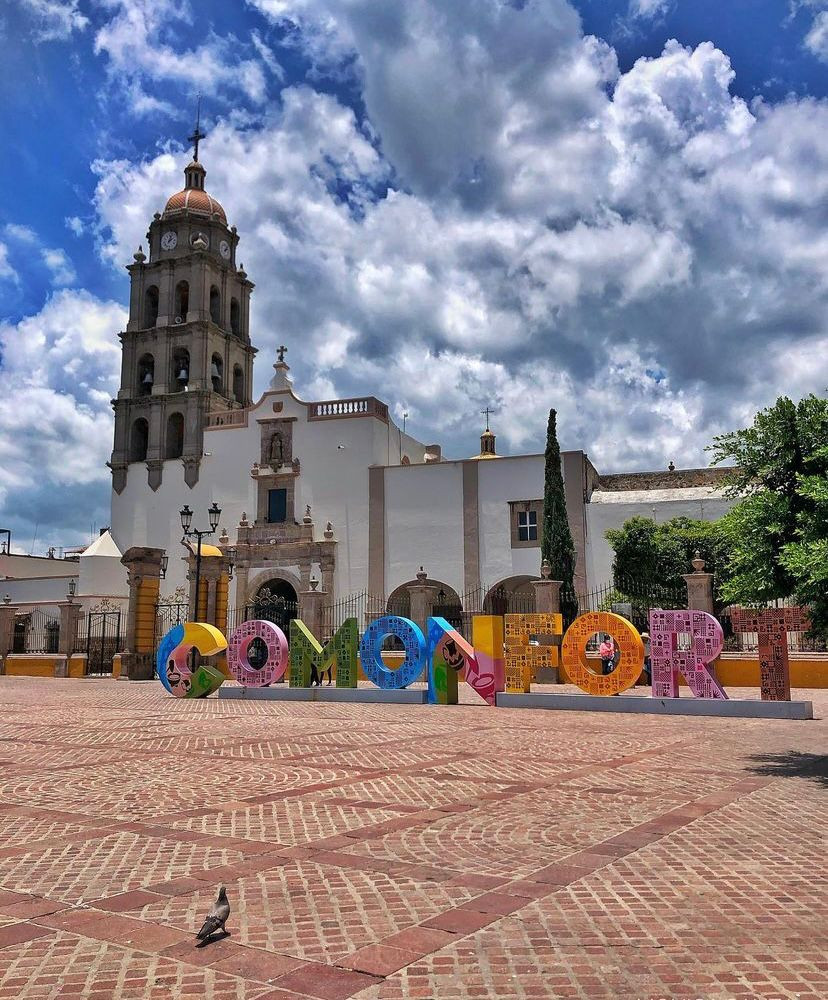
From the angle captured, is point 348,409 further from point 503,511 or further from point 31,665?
point 31,665

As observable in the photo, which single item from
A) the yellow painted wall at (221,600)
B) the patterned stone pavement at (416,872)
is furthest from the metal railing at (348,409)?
the patterned stone pavement at (416,872)

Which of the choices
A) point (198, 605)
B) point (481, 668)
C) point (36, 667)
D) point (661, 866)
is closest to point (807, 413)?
point (661, 866)

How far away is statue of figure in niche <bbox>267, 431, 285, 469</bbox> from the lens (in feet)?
137

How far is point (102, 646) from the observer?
1218 inches

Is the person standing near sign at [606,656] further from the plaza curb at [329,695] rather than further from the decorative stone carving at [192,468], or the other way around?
the decorative stone carving at [192,468]

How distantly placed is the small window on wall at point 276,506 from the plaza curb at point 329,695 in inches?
775

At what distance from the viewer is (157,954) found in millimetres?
4215

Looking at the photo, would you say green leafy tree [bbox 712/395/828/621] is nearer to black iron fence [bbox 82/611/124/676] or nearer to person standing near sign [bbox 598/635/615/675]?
person standing near sign [bbox 598/635/615/675]

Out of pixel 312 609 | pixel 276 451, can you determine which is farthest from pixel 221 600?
pixel 276 451

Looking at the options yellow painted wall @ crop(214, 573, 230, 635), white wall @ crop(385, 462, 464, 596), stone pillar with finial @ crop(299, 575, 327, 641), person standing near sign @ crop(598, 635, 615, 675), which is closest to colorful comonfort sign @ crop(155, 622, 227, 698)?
stone pillar with finial @ crop(299, 575, 327, 641)

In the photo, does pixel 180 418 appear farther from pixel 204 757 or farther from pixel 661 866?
pixel 661 866

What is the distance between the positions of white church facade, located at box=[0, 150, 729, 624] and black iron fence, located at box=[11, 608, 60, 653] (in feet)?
5.10

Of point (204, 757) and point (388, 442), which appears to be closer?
point (204, 757)

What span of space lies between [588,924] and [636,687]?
792 inches
